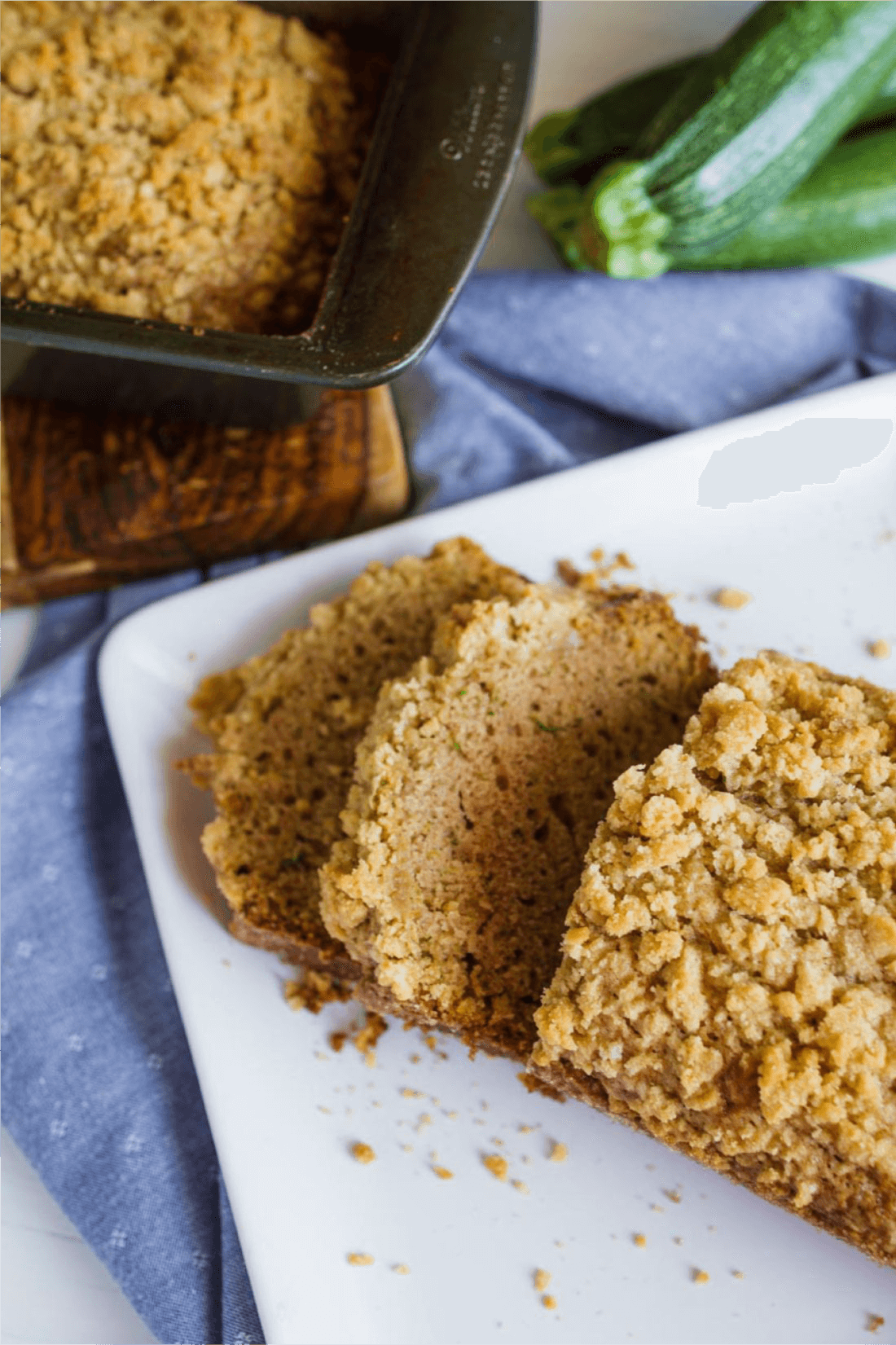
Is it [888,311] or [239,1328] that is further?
[888,311]

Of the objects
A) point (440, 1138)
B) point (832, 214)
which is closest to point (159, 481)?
point (440, 1138)

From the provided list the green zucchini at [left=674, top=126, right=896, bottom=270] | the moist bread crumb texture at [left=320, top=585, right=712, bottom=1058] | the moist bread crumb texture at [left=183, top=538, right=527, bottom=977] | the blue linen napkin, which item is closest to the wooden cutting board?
the blue linen napkin

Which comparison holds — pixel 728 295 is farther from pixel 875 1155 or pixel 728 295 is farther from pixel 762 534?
pixel 875 1155

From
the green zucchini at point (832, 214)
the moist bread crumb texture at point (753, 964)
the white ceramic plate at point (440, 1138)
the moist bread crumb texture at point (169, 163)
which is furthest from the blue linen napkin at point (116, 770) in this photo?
the moist bread crumb texture at point (753, 964)

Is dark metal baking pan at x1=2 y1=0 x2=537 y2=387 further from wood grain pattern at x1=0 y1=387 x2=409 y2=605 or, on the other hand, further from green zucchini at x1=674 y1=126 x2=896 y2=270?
green zucchini at x1=674 y1=126 x2=896 y2=270

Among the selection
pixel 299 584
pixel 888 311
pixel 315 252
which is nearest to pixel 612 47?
pixel 888 311

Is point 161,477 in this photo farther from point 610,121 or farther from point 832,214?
point 832,214
